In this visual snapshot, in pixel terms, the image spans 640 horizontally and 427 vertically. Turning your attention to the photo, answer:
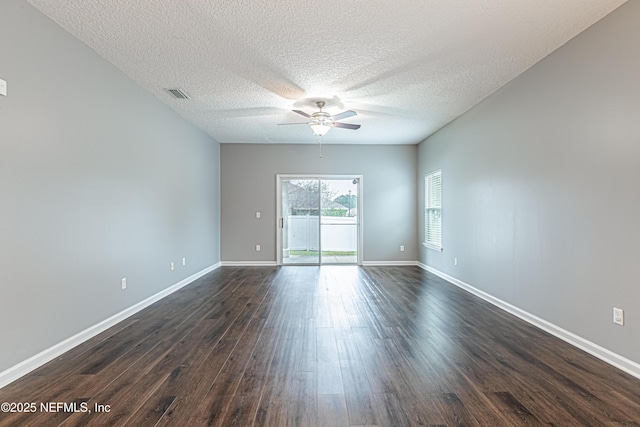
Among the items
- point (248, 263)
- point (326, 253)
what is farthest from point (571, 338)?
point (248, 263)

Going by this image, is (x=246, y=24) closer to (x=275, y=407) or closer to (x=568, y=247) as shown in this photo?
(x=275, y=407)

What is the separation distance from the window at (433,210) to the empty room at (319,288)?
118cm

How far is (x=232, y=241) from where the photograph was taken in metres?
7.09

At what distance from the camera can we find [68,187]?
270cm

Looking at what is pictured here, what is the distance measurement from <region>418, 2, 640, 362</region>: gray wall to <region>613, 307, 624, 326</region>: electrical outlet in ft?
0.12

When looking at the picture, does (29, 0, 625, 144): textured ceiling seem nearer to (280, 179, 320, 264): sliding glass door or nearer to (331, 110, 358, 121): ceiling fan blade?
(331, 110, 358, 121): ceiling fan blade

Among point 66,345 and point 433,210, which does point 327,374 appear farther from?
point 433,210

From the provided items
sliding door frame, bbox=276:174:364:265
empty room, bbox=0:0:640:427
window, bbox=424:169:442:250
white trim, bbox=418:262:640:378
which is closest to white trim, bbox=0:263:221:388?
empty room, bbox=0:0:640:427

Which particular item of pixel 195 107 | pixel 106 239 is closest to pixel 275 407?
pixel 106 239

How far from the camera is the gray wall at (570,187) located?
2.35m

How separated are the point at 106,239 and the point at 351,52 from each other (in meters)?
3.04

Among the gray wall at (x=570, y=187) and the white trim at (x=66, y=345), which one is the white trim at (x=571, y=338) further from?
the white trim at (x=66, y=345)

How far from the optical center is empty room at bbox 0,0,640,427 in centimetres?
205

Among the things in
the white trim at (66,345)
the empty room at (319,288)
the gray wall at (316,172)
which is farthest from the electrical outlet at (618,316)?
the gray wall at (316,172)
